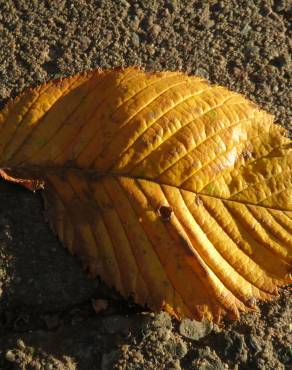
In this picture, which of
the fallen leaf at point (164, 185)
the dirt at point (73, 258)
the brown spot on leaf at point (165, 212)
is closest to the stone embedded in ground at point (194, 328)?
the dirt at point (73, 258)

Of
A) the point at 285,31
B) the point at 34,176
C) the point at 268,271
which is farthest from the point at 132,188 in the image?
the point at 285,31

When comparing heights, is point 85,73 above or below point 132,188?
above

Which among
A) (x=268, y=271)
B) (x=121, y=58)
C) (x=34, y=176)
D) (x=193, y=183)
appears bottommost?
(x=268, y=271)

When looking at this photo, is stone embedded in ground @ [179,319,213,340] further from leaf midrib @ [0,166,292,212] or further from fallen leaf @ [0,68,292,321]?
leaf midrib @ [0,166,292,212]

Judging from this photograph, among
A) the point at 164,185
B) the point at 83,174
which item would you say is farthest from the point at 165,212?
the point at 83,174

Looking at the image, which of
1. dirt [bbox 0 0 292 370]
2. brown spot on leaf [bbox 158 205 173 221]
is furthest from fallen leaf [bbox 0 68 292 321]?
dirt [bbox 0 0 292 370]

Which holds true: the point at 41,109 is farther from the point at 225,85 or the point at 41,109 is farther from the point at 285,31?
the point at 285,31
